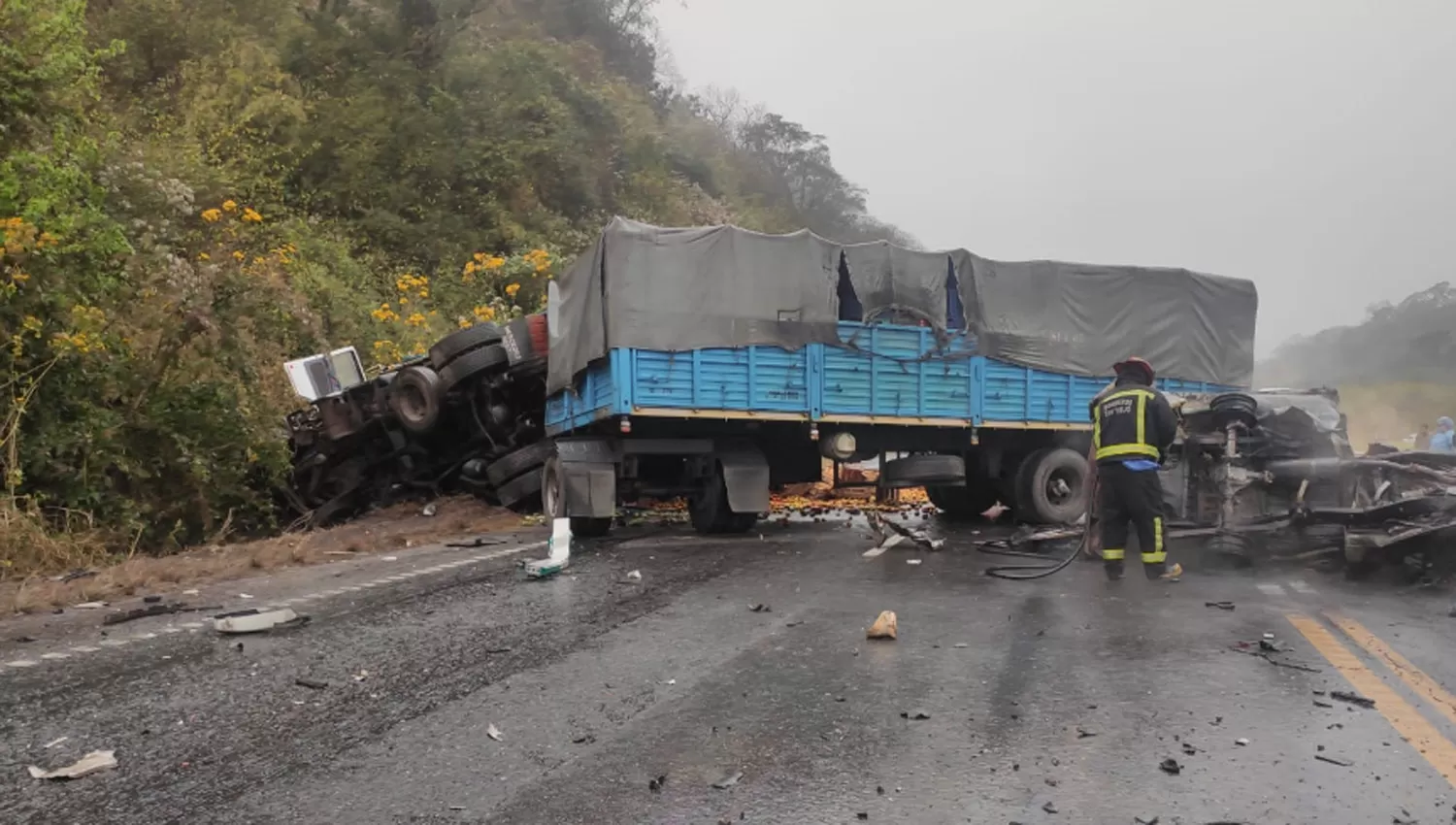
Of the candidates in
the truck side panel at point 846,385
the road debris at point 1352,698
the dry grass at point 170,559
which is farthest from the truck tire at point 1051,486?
the road debris at point 1352,698

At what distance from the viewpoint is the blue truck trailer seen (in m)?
10.3

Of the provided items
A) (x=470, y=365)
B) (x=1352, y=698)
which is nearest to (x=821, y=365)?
(x=470, y=365)

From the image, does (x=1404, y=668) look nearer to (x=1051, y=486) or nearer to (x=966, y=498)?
(x=1051, y=486)

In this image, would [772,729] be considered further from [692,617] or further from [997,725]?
[692,617]

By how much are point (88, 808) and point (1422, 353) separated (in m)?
34.4

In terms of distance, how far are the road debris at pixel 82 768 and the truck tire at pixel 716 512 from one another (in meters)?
7.72

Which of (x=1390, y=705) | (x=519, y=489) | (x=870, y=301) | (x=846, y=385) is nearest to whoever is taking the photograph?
(x=1390, y=705)

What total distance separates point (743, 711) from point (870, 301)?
304 inches

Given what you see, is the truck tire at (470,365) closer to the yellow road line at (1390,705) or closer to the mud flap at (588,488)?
the mud flap at (588,488)

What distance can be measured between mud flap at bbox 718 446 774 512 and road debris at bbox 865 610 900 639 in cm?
511

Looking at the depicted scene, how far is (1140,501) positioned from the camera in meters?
7.79

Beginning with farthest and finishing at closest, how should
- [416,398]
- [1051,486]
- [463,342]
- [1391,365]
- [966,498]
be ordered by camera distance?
[1391,365], [966,498], [416,398], [463,342], [1051,486]

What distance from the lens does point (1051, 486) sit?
12.4 meters

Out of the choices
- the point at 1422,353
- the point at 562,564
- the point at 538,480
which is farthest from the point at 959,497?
the point at 1422,353
